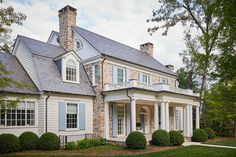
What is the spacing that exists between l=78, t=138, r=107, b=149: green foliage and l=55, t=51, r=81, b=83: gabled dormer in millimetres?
4356

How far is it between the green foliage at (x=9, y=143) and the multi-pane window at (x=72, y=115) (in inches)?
165

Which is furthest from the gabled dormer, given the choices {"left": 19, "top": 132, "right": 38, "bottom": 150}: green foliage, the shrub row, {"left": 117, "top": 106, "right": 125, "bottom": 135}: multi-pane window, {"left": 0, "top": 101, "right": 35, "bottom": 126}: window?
{"left": 19, "top": 132, "right": 38, "bottom": 150}: green foliage

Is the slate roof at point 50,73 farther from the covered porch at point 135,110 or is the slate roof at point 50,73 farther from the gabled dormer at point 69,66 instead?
the covered porch at point 135,110

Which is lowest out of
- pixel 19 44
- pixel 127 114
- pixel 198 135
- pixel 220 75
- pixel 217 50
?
pixel 198 135

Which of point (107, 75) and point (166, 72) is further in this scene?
point (166, 72)

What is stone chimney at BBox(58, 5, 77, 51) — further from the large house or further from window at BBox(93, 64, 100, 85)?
window at BBox(93, 64, 100, 85)

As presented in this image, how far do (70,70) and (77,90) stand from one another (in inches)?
64.2

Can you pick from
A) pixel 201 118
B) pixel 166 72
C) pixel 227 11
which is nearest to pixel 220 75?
pixel 227 11

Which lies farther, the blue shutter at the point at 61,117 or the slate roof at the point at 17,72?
the blue shutter at the point at 61,117

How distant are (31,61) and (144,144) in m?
9.00

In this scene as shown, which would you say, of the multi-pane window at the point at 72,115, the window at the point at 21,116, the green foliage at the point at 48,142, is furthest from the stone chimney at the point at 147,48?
the green foliage at the point at 48,142

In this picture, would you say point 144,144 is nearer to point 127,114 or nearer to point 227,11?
A: point 127,114

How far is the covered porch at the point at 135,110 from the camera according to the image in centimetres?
1862

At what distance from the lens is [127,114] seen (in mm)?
22281
